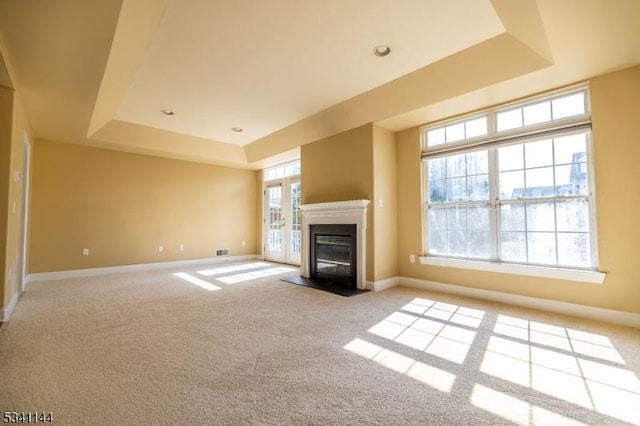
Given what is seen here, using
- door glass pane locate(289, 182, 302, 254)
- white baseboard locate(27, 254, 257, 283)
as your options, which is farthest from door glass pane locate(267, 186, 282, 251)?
white baseboard locate(27, 254, 257, 283)

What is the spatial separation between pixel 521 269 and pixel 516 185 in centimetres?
99

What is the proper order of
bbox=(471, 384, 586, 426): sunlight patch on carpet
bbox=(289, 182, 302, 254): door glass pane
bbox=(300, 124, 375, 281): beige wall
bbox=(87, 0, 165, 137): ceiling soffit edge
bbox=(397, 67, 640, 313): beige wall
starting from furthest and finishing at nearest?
1. bbox=(289, 182, 302, 254): door glass pane
2. bbox=(300, 124, 375, 281): beige wall
3. bbox=(397, 67, 640, 313): beige wall
4. bbox=(87, 0, 165, 137): ceiling soffit edge
5. bbox=(471, 384, 586, 426): sunlight patch on carpet

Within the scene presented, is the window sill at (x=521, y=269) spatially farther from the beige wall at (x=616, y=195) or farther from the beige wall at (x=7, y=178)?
the beige wall at (x=7, y=178)

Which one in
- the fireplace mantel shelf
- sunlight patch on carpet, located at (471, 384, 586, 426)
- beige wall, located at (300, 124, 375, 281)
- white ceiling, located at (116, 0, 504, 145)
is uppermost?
white ceiling, located at (116, 0, 504, 145)

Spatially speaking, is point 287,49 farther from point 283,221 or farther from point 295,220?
point 283,221

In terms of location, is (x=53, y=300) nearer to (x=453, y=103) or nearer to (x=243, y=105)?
(x=243, y=105)

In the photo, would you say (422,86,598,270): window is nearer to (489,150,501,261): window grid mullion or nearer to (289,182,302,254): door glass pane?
(489,150,501,261): window grid mullion

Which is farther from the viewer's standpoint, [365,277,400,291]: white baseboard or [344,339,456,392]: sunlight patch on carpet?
[365,277,400,291]: white baseboard

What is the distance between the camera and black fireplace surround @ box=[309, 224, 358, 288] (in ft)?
14.7

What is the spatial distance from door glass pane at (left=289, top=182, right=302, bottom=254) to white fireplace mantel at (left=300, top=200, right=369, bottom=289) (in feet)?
4.68

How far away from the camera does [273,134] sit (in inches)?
226

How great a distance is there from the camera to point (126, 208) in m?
5.75

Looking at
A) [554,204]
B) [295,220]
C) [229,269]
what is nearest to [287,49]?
[554,204]

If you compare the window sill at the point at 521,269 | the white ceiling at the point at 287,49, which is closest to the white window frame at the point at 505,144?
the window sill at the point at 521,269
